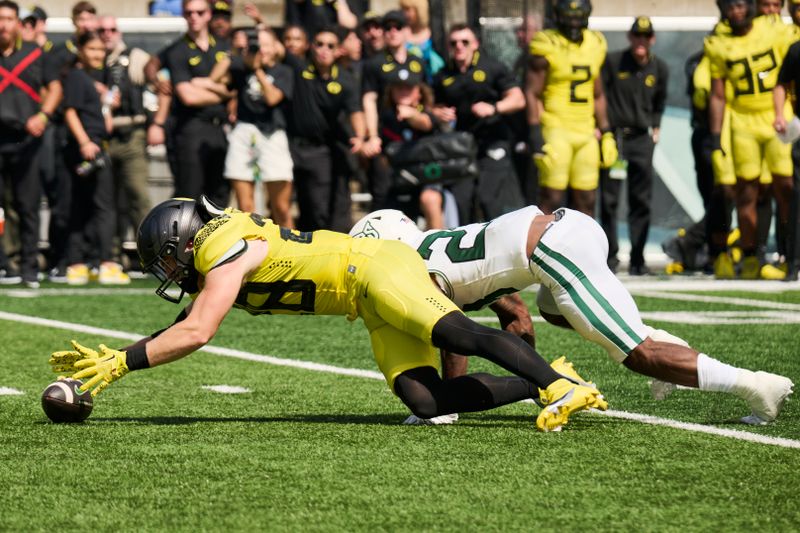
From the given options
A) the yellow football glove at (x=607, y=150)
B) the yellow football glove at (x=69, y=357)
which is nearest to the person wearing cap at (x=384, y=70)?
the yellow football glove at (x=607, y=150)

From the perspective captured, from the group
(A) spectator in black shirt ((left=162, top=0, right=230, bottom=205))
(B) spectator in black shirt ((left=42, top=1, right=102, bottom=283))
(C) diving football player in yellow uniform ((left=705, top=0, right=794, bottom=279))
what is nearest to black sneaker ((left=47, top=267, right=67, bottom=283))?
(B) spectator in black shirt ((left=42, top=1, right=102, bottom=283))

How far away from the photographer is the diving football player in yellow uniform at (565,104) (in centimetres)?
1250

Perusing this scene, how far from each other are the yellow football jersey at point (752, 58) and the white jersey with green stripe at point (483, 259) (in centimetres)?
734

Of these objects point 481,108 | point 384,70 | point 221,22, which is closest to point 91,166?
point 221,22

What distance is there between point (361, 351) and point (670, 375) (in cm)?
309

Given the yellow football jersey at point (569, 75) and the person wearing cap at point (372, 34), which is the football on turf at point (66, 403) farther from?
the person wearing cap at point (372, 34)

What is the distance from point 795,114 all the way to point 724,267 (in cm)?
142

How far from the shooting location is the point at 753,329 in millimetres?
9203

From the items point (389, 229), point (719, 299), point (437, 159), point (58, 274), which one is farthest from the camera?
point (58, 274)

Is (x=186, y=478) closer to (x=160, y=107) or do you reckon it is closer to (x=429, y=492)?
(x=429, y=492)

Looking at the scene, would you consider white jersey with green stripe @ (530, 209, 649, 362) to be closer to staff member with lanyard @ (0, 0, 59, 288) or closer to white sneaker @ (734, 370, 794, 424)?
white sneaker @ (734, 370, 794, 424)

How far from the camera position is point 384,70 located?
41.4 feet

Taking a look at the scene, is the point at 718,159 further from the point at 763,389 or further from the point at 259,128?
the point at 763,389

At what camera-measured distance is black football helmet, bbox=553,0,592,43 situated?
12359mm
